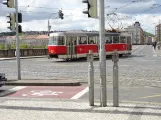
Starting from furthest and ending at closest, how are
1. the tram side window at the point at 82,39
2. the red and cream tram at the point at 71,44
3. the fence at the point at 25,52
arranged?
1. the fence at the point at 25,52
2. the tram side window at the point at 82,39
3. the red and cream tram at the point at 71,44

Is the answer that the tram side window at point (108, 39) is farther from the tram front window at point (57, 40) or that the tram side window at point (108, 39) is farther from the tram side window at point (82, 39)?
the tram front window at point (57, 40)

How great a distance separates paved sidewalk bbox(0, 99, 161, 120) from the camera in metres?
8.09

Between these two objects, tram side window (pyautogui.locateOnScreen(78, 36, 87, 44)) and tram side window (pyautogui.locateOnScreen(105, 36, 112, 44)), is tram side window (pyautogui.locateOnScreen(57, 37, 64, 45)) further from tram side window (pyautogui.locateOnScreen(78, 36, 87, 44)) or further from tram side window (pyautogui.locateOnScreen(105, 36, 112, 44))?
tram side window (pyautogui.locateOnScreen(105, 36, 112, 44))

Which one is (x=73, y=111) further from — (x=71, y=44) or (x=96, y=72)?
(x=71, y=44)

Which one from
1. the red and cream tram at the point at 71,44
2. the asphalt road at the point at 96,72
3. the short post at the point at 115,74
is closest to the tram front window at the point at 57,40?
the red and cream tram at the point at 71,44

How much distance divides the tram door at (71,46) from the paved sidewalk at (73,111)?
25.0 metres

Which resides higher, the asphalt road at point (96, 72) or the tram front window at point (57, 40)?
the tram front window at point (57, 40)

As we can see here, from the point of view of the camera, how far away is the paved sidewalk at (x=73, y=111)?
809 centimetres

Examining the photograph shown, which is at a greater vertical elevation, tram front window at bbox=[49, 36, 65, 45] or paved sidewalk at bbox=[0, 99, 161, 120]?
tram front window at bbox=[49, 36, 65, 45]

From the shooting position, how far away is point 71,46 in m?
35.2

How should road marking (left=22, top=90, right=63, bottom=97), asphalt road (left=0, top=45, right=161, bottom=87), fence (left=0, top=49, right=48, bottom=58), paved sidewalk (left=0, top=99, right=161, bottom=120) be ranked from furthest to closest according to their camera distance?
fence (left=0, top=49, right=48, bottom=58), asphalt road (left=0, top=45, right=161, bottom=87), road marking (left=22, top=90, right=63, bottom=97), paved sidewalk (left=0, top=99, right=161, bottom=120)

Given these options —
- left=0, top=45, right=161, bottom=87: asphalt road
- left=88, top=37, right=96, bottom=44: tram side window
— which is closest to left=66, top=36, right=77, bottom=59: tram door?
left=88, top=37, right=96, bottom=44: tram side window

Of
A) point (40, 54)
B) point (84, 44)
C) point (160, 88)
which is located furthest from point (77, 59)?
point (160, 88)

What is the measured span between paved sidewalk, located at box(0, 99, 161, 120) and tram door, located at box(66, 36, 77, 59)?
25.0 metres
